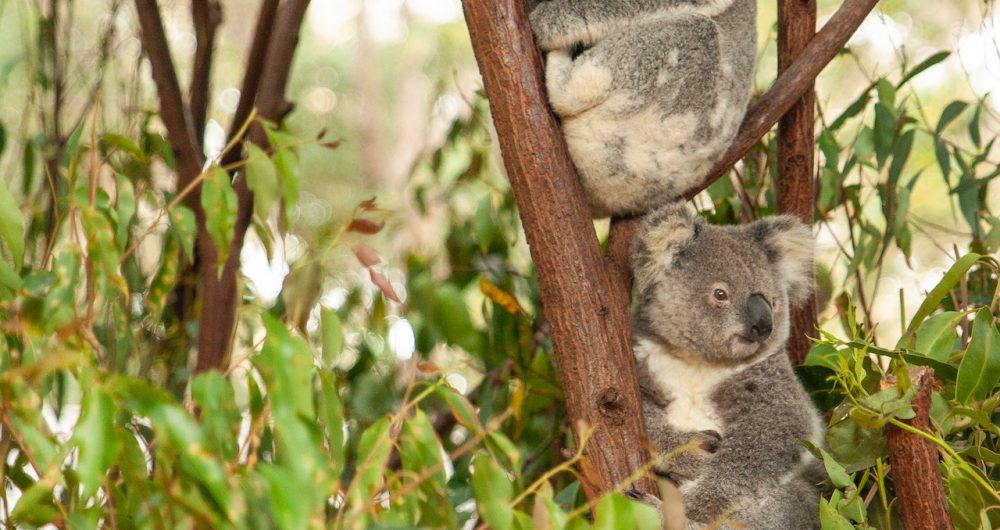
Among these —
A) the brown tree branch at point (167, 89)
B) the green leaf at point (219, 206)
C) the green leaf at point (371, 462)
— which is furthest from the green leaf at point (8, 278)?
the brown tree branch at point (167, 89)

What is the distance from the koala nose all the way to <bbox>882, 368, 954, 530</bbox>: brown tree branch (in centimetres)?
36

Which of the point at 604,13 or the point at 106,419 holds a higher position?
the point at 604,13

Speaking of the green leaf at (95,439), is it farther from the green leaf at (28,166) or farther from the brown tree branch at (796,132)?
the green leaf at (28,166)

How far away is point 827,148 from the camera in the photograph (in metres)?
2.51

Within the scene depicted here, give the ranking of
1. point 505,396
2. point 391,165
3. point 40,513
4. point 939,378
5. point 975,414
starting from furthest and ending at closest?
point 391,165 < point 505,396 < point 939,378 < point 975,414 < point 40,513

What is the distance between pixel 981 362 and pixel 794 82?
717mm

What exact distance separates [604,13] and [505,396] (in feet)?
3.97

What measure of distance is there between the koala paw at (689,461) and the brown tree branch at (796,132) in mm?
379

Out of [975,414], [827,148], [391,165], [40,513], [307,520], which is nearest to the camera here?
[307,520]

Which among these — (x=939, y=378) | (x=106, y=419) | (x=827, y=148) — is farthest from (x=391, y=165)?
(x=106, y=419)

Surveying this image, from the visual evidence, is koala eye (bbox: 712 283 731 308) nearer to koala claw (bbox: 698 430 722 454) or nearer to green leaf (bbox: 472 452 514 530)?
koala claw (bbox: 698 430 722 454)

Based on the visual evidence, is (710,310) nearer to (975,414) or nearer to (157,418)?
(975,414)

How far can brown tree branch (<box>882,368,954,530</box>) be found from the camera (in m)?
1.56

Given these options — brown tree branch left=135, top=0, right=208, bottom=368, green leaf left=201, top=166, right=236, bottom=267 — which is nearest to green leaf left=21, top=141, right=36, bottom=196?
brown tree branch left=135, top=0, right=208, bottom=368
